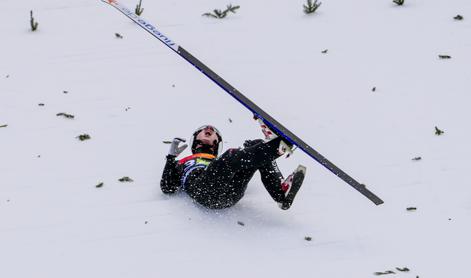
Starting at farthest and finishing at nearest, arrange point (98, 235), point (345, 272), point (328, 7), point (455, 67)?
point (328, 7), point (455, 67), point (98, 235), point (345, 272)

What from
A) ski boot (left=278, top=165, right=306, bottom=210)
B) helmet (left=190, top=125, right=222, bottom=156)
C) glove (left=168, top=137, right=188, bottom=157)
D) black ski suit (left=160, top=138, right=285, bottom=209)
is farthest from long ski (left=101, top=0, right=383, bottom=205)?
helmet (left=190, top=125, right=222, bottom=156)

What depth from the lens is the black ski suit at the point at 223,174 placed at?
Result: 720 cm

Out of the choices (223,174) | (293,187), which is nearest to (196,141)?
(223,174)

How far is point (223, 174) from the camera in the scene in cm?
739

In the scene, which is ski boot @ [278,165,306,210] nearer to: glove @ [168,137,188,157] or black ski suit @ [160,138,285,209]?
black ski suit @ [160,138,285,209]

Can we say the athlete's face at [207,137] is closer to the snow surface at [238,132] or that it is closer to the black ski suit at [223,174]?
the black ski suit at [223,174]

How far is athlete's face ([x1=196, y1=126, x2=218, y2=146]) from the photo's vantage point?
834cm

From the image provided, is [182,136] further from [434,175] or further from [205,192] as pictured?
[434,175]

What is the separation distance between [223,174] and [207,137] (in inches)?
39.2

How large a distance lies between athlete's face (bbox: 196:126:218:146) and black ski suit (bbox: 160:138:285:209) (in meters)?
0.15

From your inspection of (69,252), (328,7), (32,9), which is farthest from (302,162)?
(32,9)

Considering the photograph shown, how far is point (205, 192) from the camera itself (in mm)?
7617

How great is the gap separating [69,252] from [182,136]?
2.13 m

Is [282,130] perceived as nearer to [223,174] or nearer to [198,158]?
[223,174]
